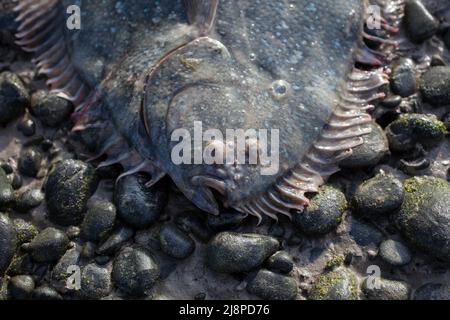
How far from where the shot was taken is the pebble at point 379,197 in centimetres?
521

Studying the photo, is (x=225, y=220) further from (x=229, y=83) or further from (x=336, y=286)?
(x=229, y=83)

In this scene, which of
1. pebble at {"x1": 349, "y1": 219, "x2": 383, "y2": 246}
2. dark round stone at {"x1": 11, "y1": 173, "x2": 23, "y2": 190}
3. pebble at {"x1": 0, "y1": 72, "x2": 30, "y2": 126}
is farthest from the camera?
pebble at {"x1": 0, "y1": 72, "x2": 30, "y2": 126}

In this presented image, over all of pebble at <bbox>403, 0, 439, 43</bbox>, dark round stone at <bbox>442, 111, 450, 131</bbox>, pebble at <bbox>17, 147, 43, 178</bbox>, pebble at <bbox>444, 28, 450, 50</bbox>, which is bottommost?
pebble at <bbox>17, 147, 43, 178</bbox>

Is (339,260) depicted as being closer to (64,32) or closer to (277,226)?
(277,226)

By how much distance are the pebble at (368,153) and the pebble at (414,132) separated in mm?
179

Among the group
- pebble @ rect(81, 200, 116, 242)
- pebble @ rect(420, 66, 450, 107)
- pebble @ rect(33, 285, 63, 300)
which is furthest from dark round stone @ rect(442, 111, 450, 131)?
pebble @ rect(33, 285, 63, 300)

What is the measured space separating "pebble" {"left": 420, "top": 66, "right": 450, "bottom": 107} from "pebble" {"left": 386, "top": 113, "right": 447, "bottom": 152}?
12.1 inches

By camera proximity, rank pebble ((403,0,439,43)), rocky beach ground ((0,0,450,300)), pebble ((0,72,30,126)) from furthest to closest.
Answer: pebble ((403,0,439,43)) → pebble ((0,72,30,126)) → rocky beach ground ((0,0,450,300))

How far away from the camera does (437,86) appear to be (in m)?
5.77

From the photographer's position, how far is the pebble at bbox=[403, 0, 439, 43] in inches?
239

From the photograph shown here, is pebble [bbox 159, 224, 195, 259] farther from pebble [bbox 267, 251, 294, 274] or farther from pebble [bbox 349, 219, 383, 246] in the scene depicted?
pebble [bbox 349, 219, 383, 246]

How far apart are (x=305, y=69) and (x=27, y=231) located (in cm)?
327

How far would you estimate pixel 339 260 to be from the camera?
514 centimetres

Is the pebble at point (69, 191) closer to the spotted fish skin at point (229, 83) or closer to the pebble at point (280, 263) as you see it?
the spotted fish skin at point (229, 83)
